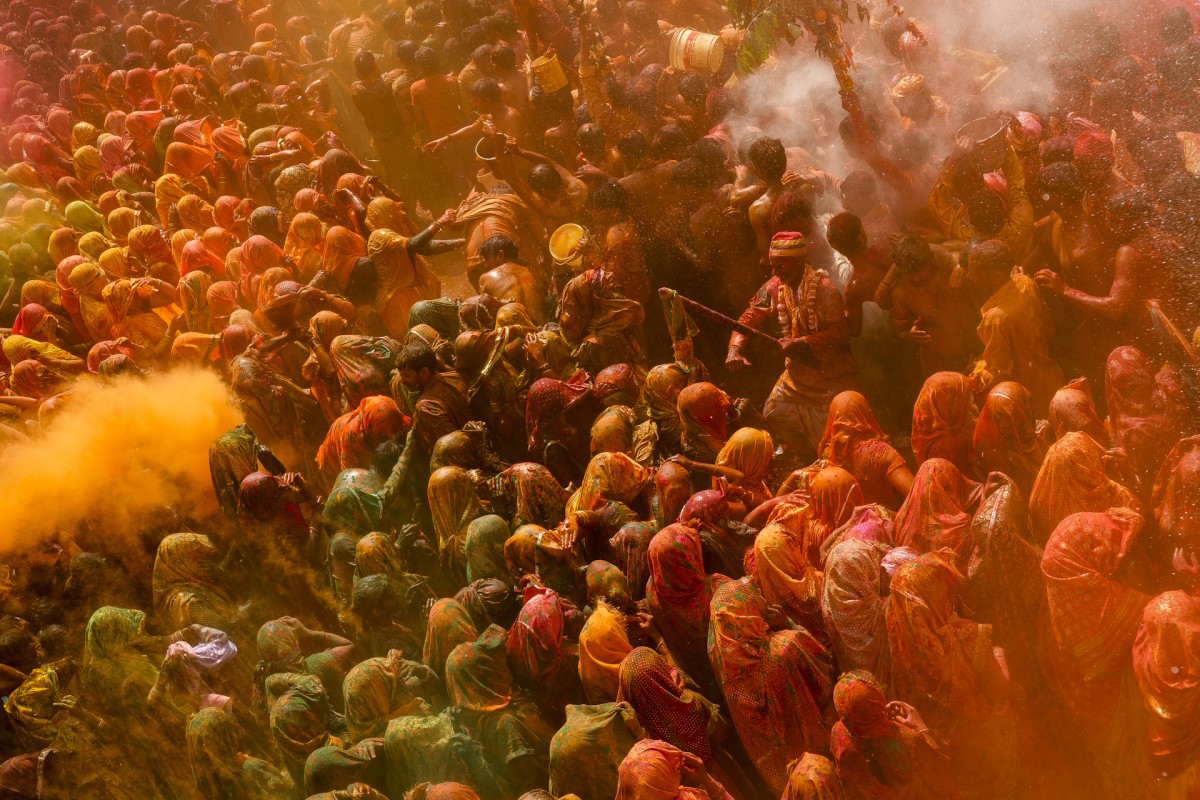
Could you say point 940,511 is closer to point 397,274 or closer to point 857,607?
point 857,607

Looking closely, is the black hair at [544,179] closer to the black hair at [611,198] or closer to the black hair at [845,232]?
the black hair at [611,198]

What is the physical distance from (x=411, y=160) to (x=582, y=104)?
120 inches

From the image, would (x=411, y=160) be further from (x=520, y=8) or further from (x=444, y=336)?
(x=444, y=336)

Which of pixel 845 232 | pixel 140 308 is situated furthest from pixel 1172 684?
pixel 140 308

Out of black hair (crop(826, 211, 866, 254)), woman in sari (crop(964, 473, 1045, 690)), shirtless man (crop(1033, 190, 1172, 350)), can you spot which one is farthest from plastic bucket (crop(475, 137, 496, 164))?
woman in sari (crop(964, 473, 1045, 690))

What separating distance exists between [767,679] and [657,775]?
2.52ft

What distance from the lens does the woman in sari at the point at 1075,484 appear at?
526 centimetres

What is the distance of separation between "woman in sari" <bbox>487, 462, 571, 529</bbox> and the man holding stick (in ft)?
5.35

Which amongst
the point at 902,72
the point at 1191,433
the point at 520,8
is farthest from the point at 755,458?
the point at 520,8

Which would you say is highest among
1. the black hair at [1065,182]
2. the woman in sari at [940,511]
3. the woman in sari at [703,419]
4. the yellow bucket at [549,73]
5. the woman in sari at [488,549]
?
the yellow bucket at [549,73]

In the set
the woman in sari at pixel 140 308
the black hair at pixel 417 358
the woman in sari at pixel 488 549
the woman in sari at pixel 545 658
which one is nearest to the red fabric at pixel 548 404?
the black hair at pixel 417 358

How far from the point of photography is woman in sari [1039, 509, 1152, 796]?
4.88m

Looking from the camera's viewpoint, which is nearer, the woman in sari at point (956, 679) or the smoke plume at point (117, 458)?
the woman in sari at point (956, 679)

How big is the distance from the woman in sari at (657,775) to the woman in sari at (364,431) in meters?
4.41
